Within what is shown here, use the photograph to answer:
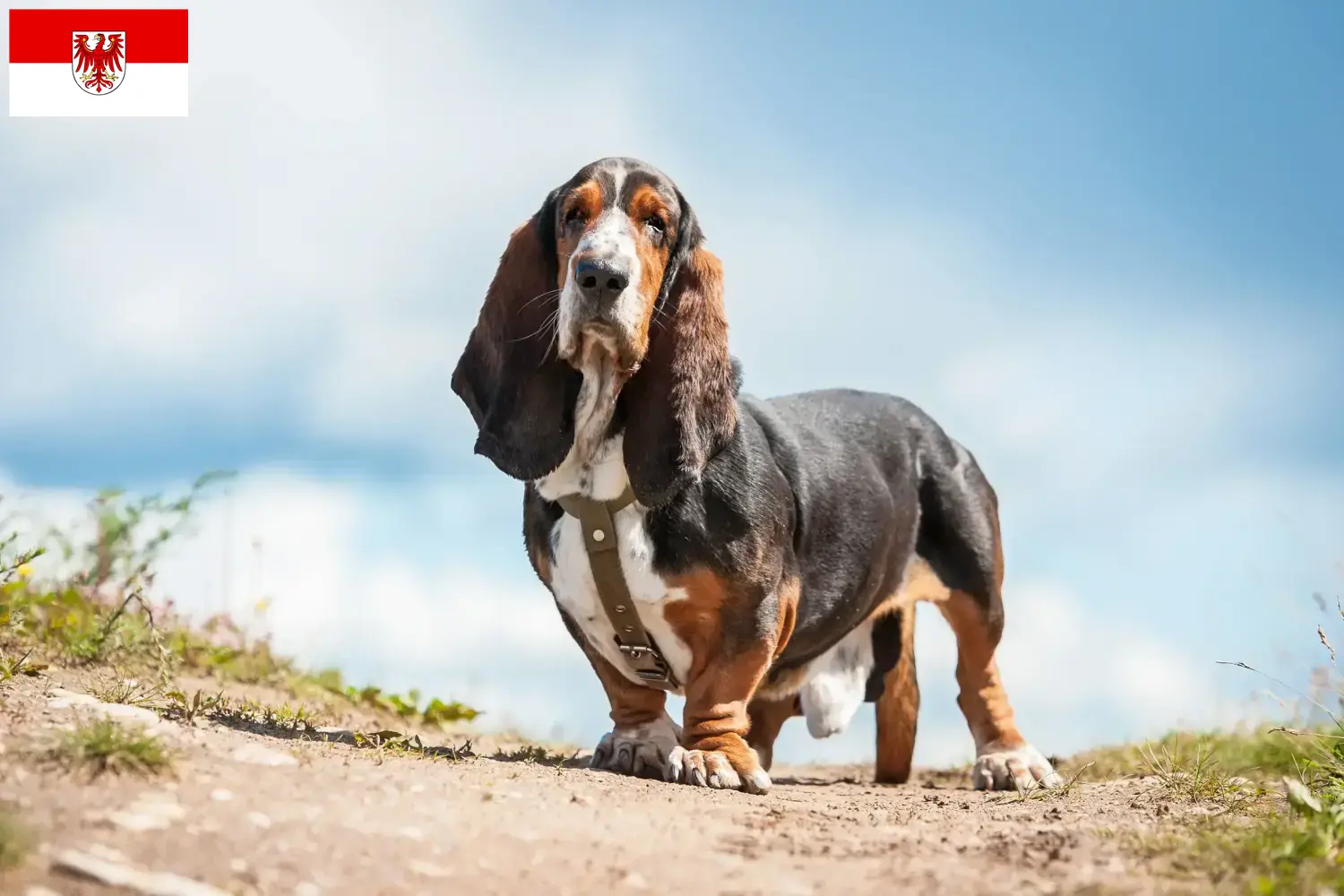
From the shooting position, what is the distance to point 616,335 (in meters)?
4.73

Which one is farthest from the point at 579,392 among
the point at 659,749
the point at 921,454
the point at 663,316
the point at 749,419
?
the point at 921,454

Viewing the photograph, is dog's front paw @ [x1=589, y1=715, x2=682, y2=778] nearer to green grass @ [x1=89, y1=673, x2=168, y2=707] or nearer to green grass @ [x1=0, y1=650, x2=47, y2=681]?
green grass @ [x1=89, y1=673, x2=168, y2=707]

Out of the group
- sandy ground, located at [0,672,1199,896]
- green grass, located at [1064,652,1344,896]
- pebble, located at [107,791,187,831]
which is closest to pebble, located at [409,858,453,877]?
sandy ground, located at [0,672,1199,896]

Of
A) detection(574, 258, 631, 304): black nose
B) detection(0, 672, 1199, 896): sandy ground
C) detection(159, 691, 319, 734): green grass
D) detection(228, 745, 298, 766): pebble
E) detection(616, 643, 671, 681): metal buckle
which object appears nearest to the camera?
detection(0, 672, 1199, 896): sandy ground

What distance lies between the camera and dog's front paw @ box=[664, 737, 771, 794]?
189 inches

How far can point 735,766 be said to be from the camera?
4.88m

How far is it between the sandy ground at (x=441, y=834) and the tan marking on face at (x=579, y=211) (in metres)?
1.84

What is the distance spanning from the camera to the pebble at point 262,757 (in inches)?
149

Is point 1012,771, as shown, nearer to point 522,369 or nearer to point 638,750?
point 638,750

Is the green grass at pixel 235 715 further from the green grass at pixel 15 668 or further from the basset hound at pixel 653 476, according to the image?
the basset hound at pixel 653 476

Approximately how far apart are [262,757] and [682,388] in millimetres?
1977

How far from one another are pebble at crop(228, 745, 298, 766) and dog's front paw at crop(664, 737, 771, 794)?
149 cm

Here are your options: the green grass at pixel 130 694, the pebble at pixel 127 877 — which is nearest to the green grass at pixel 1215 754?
the green grass at pixel 130 694

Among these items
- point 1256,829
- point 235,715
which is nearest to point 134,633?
point 235,715
